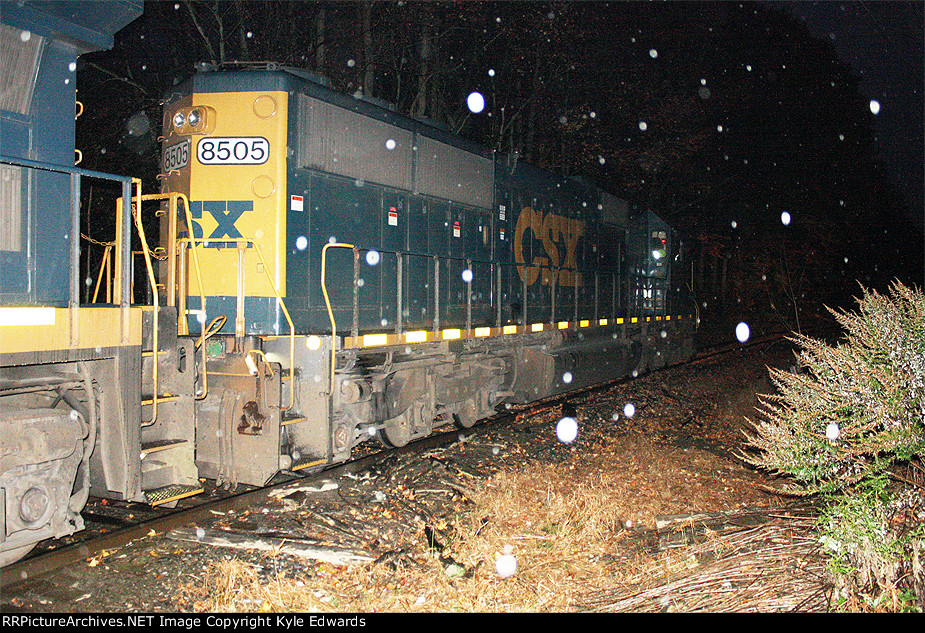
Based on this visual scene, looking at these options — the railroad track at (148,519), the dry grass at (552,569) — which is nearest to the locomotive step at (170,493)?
the railroad track at (148,519)

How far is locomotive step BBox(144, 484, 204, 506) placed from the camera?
463 centimetres

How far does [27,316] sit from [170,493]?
1601mm

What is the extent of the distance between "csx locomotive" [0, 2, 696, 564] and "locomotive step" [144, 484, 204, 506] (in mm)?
38

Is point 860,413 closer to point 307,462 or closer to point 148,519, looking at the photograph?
point 307,462

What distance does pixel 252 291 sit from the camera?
6316mm

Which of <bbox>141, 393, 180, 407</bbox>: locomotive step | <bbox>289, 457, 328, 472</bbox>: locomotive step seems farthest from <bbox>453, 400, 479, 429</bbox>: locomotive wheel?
<bbox>141, 393, 180, 407</bbox>: locomotive step

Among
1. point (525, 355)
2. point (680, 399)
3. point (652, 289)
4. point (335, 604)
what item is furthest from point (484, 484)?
point (652, 289)

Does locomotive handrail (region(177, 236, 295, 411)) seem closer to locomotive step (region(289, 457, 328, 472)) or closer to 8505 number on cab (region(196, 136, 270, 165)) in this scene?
locomotive step (region(289, 457, 328, 472))

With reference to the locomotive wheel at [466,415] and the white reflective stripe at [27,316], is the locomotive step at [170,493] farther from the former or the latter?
the locomotive wheel at [466,415]

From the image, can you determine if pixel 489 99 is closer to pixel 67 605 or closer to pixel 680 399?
pixel 680 399

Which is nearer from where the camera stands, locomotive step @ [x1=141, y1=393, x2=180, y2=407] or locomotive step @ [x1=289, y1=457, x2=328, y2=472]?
locomotive step @ [x1=141, y1=393, x2=180, y2=407]

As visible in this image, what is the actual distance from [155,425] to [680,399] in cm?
940

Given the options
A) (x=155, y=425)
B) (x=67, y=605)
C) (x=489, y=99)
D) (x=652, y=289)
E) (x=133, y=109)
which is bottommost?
(x=67, y=605)
